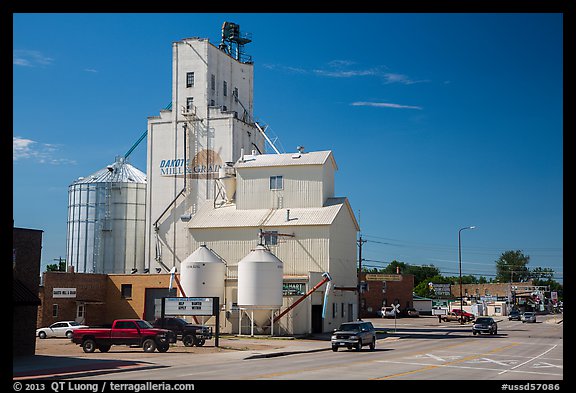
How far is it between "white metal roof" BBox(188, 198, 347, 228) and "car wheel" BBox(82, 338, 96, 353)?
25350 millimetres

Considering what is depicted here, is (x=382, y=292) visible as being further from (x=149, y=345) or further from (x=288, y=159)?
(x=149, y=345)

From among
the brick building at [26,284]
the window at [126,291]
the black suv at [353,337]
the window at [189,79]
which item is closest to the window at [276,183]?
the window at [126,291]

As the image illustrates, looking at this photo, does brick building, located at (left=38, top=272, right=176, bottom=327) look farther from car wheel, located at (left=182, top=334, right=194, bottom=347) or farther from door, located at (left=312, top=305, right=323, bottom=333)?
car wheel, located at (left=182, top=334, right=194, bottom=347)

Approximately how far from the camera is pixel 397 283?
109 metres

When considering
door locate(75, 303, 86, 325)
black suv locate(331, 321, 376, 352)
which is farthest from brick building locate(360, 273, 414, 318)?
black suv locate(331, 321, 376, 352)

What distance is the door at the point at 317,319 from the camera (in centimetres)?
5794

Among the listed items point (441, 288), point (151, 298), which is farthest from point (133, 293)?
point (441, 288)

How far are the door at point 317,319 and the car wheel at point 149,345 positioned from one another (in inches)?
915

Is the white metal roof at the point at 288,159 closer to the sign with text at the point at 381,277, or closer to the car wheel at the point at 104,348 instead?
the car wheel at the point at 104,348

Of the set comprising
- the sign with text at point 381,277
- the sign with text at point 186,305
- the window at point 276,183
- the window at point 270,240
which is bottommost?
the sign with text at point 186,305

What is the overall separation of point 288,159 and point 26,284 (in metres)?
32.8

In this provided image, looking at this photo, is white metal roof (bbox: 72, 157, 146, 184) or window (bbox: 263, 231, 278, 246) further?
white metal roof (bbox: 72, 157, 146, 184)

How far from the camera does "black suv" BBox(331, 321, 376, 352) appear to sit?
127 ft

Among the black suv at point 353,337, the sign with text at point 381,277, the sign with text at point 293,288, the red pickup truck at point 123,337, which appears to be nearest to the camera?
the red pickup truck at point 123,337
